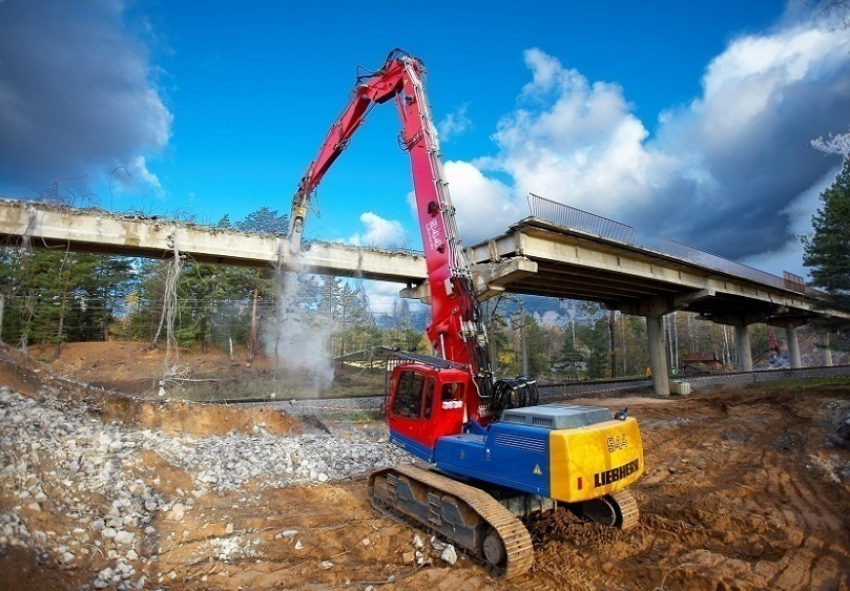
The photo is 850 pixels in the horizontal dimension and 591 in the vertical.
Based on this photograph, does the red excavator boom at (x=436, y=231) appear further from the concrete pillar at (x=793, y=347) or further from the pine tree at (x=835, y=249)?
the concrete pillar at (x=793, y=347)

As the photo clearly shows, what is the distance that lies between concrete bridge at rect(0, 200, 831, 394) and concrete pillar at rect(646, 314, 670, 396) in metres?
0.06

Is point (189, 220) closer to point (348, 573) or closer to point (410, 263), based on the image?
point (410, 263)

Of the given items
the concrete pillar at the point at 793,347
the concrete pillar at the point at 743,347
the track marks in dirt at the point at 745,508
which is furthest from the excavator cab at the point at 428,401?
the concrete pillar at the point at 793,347

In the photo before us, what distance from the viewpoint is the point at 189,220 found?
45.8ft

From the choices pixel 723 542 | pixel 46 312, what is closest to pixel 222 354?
pixel 46 312

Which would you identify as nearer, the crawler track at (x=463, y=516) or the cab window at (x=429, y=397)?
the crawler track at (x=463, y=516)

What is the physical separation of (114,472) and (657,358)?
Answer: 2678 centimetres

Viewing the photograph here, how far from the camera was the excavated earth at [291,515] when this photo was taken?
17.6 feet

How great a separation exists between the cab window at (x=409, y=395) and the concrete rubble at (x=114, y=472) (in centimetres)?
234

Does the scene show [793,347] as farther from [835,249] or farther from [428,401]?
[428,401]

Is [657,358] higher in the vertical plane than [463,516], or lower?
higher

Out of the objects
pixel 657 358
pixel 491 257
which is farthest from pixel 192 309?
pixel 657 358

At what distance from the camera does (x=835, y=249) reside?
2838 centimetres

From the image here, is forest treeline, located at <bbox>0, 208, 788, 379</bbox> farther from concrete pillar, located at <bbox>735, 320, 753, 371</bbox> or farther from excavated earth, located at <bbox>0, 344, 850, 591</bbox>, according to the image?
concrete pillar, located at <bbox>735, 320, 753, 371</bbox>
